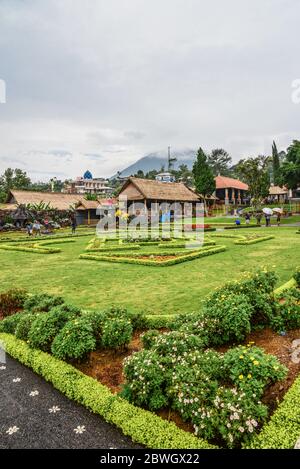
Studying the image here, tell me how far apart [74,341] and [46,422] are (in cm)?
121

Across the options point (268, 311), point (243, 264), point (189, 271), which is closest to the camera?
point (268, 311)

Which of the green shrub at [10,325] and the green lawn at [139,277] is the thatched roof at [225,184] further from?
the green shrub at [10,325]

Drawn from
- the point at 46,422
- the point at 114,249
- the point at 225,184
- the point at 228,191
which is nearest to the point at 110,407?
the point at 46,422

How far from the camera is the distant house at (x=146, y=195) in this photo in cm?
4088

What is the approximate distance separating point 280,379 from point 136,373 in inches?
69.2

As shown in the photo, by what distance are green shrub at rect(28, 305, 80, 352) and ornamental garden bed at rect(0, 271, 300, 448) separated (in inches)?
0.7

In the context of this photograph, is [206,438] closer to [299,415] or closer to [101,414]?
[299,415]

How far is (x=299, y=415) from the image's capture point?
339cm

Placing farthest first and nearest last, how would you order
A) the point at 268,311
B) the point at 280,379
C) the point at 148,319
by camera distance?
the point at 148,319, the point at 268,311, the point at 280,379

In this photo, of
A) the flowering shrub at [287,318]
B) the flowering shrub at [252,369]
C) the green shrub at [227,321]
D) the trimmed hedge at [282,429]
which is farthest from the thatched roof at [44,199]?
the trimmed hedge at [282,429]
